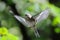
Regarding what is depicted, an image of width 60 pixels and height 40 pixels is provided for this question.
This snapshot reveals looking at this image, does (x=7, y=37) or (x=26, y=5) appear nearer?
(x=7, y=37)

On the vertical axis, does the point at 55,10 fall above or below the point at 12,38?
above

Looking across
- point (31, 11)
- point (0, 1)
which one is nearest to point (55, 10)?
point (31, 11)

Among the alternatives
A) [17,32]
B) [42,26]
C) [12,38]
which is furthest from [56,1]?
[12,38]

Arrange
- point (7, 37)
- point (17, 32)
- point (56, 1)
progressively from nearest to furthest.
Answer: point (7, 37) < point (17, 32) < point (56, 1)

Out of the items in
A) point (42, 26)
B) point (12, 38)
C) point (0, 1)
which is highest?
point (0, 1)

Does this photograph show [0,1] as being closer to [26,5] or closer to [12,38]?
[26,5]

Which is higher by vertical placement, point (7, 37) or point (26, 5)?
point (26, 5)

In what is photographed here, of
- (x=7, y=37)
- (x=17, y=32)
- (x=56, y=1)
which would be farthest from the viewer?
(x=56, y=1)

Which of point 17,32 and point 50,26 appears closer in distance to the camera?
point 17,32

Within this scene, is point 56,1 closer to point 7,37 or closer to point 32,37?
point 32,37
